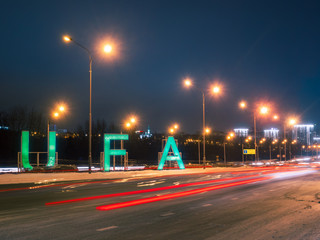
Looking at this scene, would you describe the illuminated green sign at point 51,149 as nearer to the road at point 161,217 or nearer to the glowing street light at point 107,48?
the glowing street light at point 107,48

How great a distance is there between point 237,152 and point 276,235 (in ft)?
419

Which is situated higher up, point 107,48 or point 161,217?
point 107,48

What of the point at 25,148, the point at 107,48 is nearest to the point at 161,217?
the point at 107,48

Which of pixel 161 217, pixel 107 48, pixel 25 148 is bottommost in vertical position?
pixel 161 217

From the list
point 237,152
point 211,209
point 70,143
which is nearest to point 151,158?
point 70,143

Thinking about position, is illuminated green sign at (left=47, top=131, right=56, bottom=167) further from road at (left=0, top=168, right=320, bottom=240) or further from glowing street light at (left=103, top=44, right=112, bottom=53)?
road at (left=0, top=168, right=320, bottom=240)

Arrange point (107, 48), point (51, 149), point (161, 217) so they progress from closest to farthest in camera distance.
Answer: point (161, 217) → point (107, 48) → point (51, 149)

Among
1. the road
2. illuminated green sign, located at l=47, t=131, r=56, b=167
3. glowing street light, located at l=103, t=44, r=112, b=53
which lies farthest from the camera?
illuminated green sign, located at l=47, t=131, r=56, b=167

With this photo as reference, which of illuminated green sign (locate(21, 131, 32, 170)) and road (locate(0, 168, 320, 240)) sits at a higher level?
illuminated green sign (locate(21, 131, 32, 170))

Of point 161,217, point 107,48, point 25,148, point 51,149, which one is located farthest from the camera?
point 51,149

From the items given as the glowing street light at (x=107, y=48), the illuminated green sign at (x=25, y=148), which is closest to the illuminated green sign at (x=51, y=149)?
the illuminated green sign at (x=25, y=148)

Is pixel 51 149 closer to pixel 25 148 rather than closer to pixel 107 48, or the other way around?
pixel 25 148

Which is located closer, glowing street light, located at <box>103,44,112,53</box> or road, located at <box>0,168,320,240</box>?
road, located at <box>0,168,320,240</box>

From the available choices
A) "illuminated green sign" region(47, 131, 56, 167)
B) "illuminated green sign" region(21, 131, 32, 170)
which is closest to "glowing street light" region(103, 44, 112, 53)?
"illuminated green sign" region(21, 131, 32, 170)
